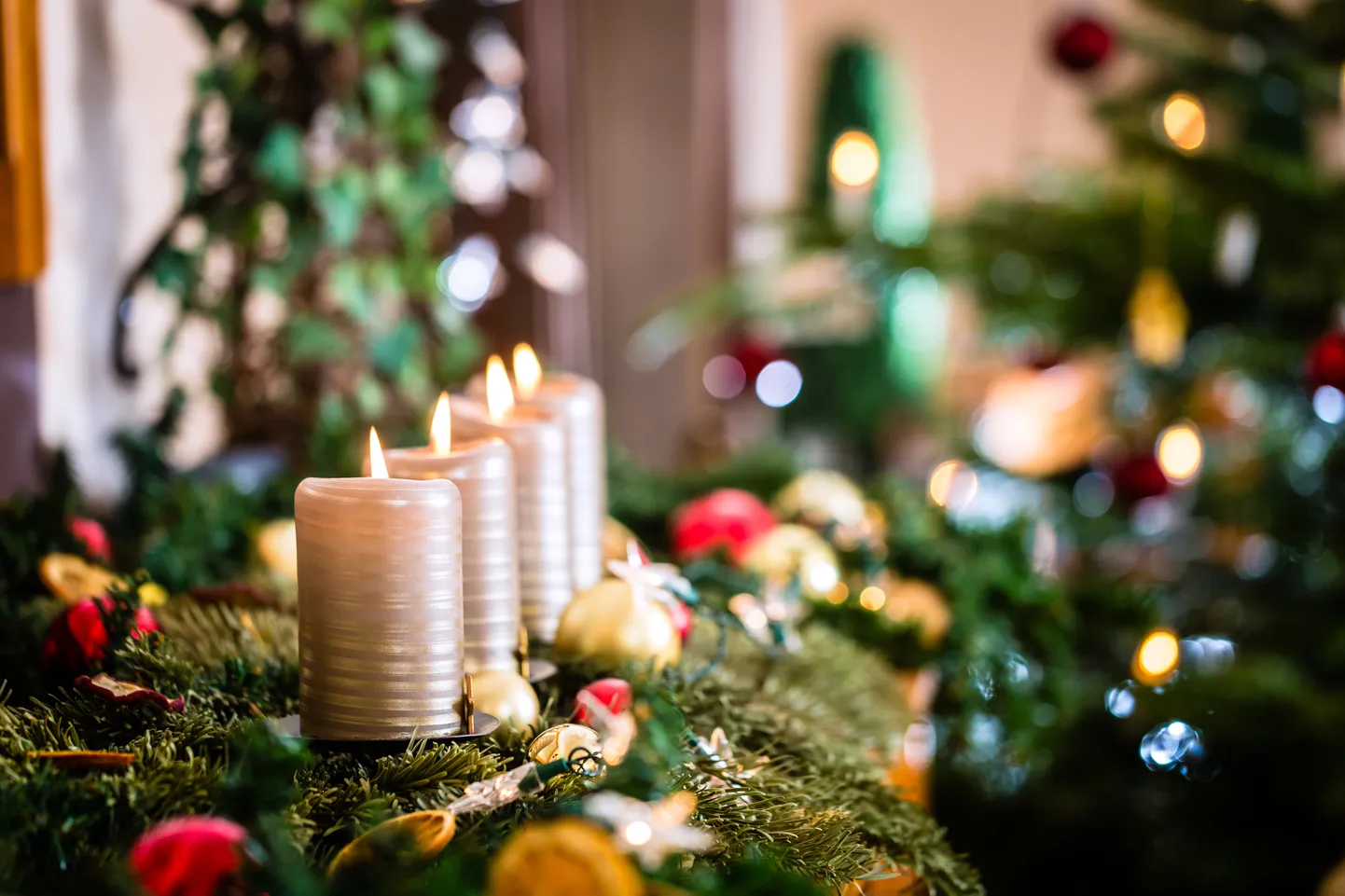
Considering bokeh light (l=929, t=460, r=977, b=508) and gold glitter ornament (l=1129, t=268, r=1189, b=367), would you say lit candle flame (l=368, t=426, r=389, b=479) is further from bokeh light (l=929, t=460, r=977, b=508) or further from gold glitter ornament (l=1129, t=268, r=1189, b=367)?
gold glitter ornament (l=1129, t=268, r=1189, b=367)

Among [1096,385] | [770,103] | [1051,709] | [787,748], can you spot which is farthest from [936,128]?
[787,748]

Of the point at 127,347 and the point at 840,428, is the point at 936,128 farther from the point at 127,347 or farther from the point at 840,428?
the point at 127,347

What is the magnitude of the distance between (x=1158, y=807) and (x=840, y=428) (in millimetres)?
1497

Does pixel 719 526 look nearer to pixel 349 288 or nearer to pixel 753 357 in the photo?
pixel 349 288

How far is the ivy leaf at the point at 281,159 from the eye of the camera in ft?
2.79

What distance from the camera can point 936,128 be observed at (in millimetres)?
3953

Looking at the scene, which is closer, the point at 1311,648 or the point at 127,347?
the point at 127,347

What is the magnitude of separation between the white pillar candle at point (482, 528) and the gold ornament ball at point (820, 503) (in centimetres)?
46

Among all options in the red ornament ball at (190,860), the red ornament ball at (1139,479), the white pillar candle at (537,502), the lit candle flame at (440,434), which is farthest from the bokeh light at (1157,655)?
the red ornament ball at (190,860)

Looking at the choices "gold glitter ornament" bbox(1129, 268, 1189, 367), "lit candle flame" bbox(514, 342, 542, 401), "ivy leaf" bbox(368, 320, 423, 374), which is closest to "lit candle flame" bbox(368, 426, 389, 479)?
"lit candle flame" bbox(514, 342, 542, 401)

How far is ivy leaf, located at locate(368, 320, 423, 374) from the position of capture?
0.97 metres

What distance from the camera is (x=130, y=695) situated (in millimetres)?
432

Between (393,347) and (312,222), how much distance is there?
0.41 ft

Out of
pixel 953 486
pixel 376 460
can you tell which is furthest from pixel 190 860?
pixel 953 486
